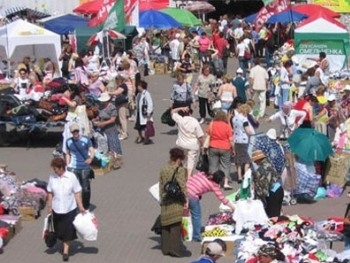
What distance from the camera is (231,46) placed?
4184 cm

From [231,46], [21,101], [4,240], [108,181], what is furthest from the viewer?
[231,46]

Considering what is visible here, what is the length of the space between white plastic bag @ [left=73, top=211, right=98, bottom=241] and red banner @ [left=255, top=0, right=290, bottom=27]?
20465 millimetres

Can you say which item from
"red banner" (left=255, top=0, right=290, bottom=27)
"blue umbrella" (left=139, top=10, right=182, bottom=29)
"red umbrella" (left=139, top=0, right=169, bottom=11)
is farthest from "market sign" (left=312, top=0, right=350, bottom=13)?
"red umbrella" (left=139, top=0, right=169, bottom=11)

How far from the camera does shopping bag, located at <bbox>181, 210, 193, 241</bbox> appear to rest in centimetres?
1404

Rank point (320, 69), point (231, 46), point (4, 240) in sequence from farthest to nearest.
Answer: point (231, 46), point (320, 69), point (4, 240)

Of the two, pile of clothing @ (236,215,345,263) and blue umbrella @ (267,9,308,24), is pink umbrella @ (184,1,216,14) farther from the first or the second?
pile of clothing @ (236,215,345,263)

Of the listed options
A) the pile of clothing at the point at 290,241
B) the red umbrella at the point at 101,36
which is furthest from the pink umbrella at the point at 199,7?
the pile of clothing at the point at 290,241

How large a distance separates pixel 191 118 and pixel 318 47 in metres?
11.4

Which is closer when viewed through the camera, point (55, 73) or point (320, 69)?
point (320, 69)

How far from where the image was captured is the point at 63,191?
530 inches

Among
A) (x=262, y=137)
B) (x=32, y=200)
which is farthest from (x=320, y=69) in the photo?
(x=32, y=200)

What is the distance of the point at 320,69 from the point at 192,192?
11.5 meters

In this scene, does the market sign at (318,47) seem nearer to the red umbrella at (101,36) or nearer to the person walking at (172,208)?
the red umbrella at (101,36)

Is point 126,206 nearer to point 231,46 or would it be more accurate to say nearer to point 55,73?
point 55,73
